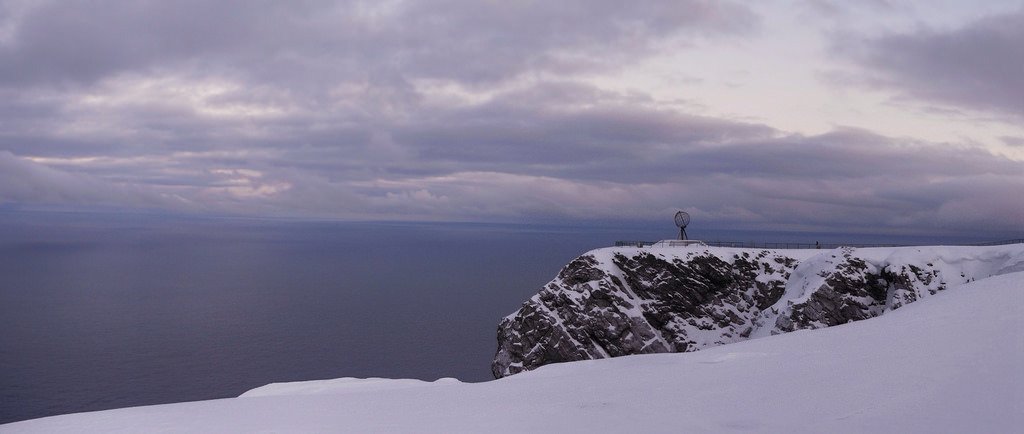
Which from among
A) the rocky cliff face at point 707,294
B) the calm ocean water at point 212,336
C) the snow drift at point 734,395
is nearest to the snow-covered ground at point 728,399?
the snow drift at point 734,395

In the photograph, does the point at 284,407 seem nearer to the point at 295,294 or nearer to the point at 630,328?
the point at 630,328

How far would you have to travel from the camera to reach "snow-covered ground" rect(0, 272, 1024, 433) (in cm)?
952

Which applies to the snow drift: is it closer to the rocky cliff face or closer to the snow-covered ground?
the snow-covered ground

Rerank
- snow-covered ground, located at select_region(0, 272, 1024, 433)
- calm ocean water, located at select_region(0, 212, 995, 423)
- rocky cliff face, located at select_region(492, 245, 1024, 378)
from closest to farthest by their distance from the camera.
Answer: snow-covered ground, located at select_region(0, 272, 1024, 433) → rocky cliff face, located at select_region(492, 245, 1024, 378) → calm ocean water, located at select_region(0, 212, 995, 423)

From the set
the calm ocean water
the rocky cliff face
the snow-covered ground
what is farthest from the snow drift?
the calm ocean water

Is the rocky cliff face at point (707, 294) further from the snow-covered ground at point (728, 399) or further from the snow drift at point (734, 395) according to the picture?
the snow-covered ground at point (728, 399)

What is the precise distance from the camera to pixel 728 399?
1112 centimetres

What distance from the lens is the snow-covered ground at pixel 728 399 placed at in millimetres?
9523

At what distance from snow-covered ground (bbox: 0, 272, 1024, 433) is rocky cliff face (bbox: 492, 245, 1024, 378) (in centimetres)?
4381

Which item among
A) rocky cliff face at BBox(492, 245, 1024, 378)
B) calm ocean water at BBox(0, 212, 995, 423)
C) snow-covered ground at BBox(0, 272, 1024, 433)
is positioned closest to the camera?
snow-covered ground at BBox(0, 272, 1024, 433)

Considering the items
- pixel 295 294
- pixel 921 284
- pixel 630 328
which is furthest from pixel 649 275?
pixel 295 294

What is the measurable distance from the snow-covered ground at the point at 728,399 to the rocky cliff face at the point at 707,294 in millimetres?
43807

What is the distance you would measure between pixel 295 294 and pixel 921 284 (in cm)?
13517

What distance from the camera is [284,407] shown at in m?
12.1
